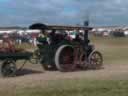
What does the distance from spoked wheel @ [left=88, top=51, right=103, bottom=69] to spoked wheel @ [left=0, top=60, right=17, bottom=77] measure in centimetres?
391

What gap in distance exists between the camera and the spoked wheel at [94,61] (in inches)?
789

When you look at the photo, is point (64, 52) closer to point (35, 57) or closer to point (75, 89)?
point (35, 57)

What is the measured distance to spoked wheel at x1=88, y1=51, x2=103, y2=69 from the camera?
65.8 ft

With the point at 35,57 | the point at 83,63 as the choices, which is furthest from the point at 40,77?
the point at 83,63

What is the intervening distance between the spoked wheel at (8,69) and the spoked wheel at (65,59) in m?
2.18

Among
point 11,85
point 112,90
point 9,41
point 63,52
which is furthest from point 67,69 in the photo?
point 112,90

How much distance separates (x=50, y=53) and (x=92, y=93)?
Result: 7.46 metres

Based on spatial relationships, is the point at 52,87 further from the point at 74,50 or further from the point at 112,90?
the point at 74,50

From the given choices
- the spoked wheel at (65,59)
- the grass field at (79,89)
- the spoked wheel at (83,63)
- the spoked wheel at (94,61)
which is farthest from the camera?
the spoked wheel at (94,61)

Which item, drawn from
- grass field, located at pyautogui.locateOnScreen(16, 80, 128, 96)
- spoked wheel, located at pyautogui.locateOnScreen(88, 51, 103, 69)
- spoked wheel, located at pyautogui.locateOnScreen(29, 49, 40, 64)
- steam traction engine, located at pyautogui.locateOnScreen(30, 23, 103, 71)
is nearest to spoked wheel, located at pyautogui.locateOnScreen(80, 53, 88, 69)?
steam traction engine, located at pyautogui.locateOnScreen(30, 23, 103, 71)

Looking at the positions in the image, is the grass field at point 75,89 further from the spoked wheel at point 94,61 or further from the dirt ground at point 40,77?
the spoked wheel at point 94,61

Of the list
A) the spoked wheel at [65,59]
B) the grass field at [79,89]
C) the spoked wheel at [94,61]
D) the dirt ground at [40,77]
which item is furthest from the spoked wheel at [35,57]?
the grass field at [79,89]

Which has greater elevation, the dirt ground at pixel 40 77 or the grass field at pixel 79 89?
the grass field at pixel 79 89

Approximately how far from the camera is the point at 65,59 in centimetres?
1934
